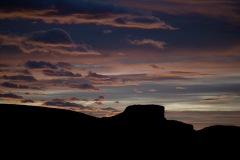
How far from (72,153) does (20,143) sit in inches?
432

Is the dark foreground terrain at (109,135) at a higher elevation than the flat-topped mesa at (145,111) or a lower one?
lower

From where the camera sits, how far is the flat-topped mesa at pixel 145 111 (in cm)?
11256

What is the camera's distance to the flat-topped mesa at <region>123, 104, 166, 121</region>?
11256 centimetres

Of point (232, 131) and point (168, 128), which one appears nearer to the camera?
point (168, 128)

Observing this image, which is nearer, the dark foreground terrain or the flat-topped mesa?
the dark foreground terrain

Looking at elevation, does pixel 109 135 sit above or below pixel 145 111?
below

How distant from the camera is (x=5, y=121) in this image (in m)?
81.6

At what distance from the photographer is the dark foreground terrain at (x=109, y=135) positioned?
80.2 meters

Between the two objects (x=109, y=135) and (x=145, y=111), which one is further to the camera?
(x=145, y=111)

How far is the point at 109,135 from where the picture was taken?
96250mm

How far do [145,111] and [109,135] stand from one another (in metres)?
20.1

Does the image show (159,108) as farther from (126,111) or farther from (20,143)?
(20,143)

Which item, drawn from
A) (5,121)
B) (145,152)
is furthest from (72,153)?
(145,152)

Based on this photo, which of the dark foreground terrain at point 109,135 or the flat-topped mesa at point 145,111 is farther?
the flat-topped mesa at point 145,111
